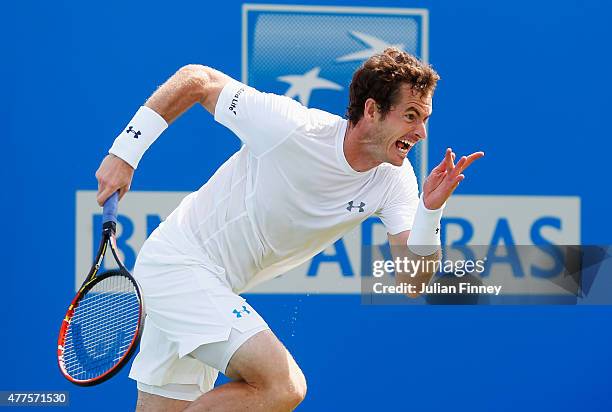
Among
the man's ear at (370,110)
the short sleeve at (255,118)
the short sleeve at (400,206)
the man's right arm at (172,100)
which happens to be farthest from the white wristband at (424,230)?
the man's right arm at (172,100)

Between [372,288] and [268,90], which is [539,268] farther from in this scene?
[268,90]

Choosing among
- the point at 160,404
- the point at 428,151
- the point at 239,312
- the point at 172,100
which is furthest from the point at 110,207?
the point at 428,151

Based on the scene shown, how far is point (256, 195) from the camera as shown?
3.68 meters

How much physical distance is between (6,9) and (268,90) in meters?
1.11

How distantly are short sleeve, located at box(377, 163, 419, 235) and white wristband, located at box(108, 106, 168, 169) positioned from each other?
788mm

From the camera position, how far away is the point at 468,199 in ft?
16.2

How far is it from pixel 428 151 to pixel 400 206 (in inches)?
42.7

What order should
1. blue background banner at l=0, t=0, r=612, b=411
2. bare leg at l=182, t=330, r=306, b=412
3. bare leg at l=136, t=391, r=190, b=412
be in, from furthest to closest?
blue background banner at l=0, t=0, r=612, b=411 → bare leg at l=136, t=391, r=190, b=412 → bare leg at l=182, t=330, r=306, b=412

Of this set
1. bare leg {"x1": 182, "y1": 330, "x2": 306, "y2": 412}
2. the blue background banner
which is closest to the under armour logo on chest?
bare leg {"x1": 182, "y1": 330, "x2": 306, "y2": 412}

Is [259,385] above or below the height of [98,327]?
below

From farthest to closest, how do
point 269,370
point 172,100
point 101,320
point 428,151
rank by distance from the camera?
point 428,151 → point 101,320 → point 172,100 → point 269,370

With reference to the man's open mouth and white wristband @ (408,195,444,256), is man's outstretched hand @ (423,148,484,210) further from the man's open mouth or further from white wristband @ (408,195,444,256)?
the man's open mouth

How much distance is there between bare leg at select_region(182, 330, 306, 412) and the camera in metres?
3.37

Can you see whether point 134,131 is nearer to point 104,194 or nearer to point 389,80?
point 104,194
